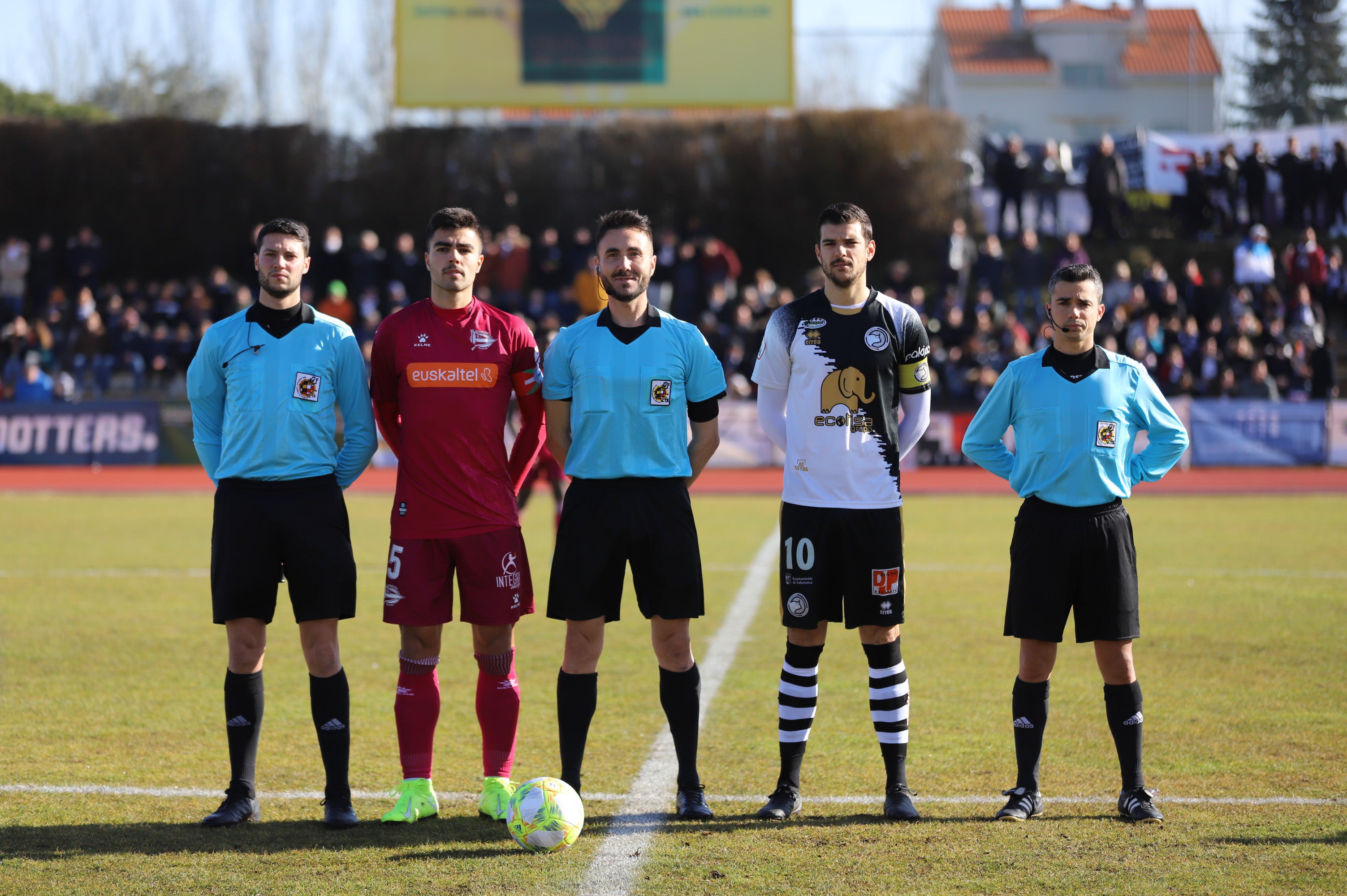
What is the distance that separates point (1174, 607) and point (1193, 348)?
15.0 m

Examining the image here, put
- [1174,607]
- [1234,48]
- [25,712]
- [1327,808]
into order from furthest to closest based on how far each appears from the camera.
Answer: [1234,48] < [1174,607] < [25,712] < [1327,808]

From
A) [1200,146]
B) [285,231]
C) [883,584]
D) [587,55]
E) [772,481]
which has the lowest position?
[772,481]

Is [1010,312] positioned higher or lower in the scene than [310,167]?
lower

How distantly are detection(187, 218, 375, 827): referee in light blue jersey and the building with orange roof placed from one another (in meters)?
36.7

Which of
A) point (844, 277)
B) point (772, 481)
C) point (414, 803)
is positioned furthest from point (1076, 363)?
point (772, 481)

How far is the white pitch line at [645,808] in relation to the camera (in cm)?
418

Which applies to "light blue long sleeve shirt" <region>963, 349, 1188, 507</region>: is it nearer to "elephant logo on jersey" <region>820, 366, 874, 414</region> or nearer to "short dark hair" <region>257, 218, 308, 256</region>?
"elephant logo on jersey" <region>820, 366, 874, 414</region>

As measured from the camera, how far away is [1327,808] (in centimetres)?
481

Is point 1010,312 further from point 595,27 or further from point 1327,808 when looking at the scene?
point 1327,808

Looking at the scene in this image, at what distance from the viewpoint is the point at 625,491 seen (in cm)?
490

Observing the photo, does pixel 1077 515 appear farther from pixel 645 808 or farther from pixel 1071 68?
pixel 1071 68

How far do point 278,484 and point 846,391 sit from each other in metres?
2.19

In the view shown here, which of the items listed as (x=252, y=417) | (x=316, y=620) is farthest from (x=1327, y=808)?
(x=252, y=417)

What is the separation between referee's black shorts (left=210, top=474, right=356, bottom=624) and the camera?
482cm
